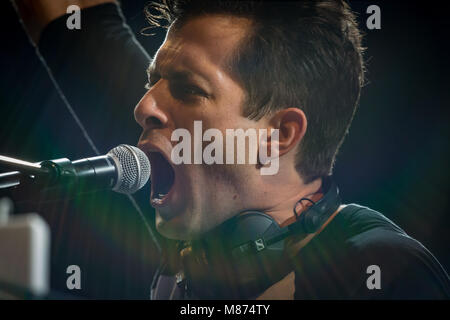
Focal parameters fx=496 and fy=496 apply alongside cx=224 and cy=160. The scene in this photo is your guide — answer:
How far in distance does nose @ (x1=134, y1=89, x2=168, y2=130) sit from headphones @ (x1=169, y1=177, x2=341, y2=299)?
45 cm

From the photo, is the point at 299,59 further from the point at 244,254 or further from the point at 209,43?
the point at 244,254

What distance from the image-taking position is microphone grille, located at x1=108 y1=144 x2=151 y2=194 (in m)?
1.45

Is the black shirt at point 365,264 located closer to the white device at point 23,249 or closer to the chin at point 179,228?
the chin at point 179,228

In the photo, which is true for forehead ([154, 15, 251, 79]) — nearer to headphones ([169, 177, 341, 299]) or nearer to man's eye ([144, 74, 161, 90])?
man's eye ([144, 74, 161, 90])

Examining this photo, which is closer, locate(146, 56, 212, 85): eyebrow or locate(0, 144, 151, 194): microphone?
locate(0, 144, 151, 194): microphone

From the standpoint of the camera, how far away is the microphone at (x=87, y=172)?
129 cm

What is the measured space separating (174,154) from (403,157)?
918 millimetres

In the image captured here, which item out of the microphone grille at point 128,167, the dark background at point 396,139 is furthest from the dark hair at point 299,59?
the microphone grille at point 128,167

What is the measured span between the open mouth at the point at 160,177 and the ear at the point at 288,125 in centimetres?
45

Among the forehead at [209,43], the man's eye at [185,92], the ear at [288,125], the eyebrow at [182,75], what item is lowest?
the ear at [288,125]

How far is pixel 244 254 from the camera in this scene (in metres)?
1.71

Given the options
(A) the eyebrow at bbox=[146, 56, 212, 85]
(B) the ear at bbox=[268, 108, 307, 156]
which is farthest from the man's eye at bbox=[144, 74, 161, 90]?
(B) the ear at bbox=[268, 108, 307, 156]

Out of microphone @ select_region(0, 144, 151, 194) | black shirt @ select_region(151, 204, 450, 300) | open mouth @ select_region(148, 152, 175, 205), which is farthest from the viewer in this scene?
open mouth @ select_region(148, 152, 175, 205)

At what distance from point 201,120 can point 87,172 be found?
1.93 feet
